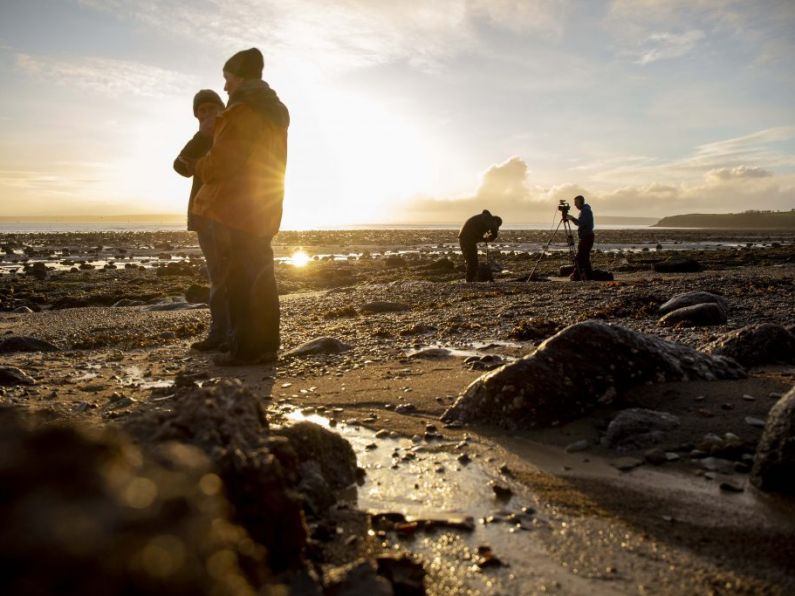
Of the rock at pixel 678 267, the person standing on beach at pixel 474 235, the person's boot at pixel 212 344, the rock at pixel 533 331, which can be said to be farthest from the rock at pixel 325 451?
the rock at pixel 678 267

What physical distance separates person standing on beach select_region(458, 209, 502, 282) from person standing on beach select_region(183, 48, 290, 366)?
1108 centimetres

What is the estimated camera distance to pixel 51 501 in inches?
49.4

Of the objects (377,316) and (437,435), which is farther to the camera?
(377,316)

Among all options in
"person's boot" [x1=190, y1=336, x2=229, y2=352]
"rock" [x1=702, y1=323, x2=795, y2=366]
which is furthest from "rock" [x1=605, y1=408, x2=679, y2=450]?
"person's boot" [x1=190, y1=336, x2=229, y2=352]

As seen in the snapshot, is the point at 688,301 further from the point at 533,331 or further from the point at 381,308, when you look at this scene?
the point at 381,308

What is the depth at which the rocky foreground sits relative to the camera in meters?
1.34

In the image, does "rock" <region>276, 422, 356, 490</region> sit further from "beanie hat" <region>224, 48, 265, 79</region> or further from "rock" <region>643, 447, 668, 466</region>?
"beanie hat" <region>224, 48, 265, 79</region>

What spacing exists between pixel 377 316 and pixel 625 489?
7.87m

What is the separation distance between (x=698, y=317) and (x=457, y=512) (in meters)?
6.30

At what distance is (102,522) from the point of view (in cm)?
126

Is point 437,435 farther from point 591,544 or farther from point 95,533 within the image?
point 95,533

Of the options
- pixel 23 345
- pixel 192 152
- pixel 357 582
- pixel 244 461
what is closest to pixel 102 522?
pixel 244 461

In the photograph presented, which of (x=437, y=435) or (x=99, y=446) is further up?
(x=99, y=446)

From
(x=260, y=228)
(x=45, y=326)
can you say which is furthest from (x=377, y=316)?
(x=45, y=326)
